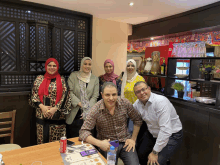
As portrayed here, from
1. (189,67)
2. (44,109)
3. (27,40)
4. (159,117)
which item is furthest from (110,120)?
(27,40)

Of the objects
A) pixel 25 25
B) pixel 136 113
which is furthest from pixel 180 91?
pixel 25 25

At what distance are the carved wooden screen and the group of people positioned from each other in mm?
437

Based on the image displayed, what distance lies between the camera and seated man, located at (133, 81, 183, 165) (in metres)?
1.72

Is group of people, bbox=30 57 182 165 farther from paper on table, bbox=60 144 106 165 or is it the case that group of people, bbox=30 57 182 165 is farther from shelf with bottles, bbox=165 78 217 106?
shelf with bottles, bbox=165 78 217 106

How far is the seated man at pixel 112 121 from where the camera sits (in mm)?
1699

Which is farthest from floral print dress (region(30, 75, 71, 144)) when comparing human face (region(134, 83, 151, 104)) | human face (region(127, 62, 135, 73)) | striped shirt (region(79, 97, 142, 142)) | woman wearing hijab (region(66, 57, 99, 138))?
human face (region(134, 83, 151, 104))

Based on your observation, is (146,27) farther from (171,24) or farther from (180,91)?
(180,91)

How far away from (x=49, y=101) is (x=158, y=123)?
153 centimetres

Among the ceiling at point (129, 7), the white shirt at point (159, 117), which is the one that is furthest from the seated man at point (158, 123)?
the ceiling at point (129, 7)

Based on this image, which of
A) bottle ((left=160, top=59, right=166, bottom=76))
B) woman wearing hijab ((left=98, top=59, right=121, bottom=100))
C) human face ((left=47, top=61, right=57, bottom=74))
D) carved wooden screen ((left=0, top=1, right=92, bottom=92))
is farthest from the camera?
bottle ((left=160, top=59, right=166, bottom=76))

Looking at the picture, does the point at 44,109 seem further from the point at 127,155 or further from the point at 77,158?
the point at 127,155

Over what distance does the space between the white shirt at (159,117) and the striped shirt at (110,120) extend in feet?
0.51

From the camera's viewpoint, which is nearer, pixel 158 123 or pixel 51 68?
pixel 158 123

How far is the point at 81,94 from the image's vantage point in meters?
2.58
